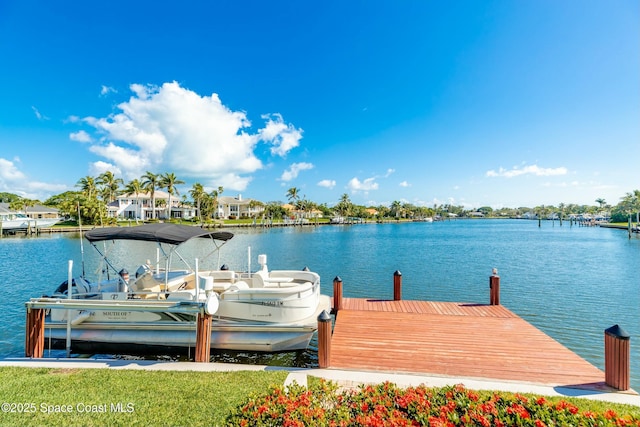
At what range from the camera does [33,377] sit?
503 cm

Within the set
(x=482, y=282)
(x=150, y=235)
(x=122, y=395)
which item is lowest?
(x=482, y=282)

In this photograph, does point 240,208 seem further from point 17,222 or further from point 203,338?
point 203,338

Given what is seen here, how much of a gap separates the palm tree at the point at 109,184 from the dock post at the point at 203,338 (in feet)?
242

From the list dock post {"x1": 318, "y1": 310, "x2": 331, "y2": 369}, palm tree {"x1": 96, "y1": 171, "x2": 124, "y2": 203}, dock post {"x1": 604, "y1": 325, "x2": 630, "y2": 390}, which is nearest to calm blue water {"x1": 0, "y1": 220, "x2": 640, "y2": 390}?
dock post {"x1": 604, "y1": 325, "x2": 630, "y2": 390}

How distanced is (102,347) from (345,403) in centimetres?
698

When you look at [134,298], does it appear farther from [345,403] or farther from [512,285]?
[512,285]

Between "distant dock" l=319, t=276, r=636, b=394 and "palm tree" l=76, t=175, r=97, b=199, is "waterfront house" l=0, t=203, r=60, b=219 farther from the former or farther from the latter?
"distant dock" l=319, t=276, r=636, b=394

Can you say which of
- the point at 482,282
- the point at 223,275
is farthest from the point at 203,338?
the point at 482,282

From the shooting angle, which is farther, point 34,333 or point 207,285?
point 207,285

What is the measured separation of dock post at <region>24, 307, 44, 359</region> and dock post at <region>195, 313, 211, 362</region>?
11.0 ft

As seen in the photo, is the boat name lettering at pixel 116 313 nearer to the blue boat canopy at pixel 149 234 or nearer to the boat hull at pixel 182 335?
the boat hull at pixel 182 335

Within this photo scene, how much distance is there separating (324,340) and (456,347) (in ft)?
9.95

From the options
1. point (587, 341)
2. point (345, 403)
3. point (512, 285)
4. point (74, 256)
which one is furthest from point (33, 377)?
point (74, 256)

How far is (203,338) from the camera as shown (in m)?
6.31
